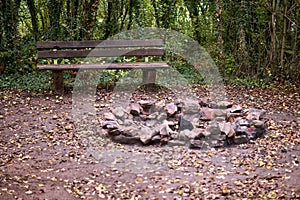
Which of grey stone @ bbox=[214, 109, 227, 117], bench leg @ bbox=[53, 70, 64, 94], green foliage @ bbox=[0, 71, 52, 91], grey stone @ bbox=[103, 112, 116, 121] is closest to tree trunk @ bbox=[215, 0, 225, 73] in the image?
grey stone @ bbox=[214, 109, 227, 117]

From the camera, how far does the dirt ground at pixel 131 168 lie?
341 centimetres

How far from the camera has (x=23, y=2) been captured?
8.99 meters

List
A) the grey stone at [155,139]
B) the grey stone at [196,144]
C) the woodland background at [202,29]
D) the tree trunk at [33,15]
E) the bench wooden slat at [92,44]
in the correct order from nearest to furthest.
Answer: the grey stone at [196,144] < the grey stone at [155,139] < the bench wooden slat at [92,44] < the woodland background at [202,29] < the tree trunk at [33,15]

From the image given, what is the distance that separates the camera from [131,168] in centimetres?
396

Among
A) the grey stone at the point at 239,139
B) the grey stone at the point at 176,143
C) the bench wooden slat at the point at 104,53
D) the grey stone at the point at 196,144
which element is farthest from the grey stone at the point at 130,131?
the bench wooden slat at the point at 104,53

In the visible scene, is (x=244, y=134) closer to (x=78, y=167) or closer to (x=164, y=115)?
(x=164, y=115)

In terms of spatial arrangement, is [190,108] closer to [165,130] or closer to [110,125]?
[165,130]

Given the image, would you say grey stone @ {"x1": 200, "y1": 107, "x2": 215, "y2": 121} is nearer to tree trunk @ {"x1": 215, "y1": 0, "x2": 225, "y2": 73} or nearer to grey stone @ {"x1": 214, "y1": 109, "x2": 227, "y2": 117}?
grey stone @ {"x1": 214, "y1": 109, "x2": 227, "y2": 117}

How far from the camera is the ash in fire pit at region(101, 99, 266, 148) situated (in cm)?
457

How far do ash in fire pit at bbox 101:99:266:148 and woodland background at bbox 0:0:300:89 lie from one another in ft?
7.33

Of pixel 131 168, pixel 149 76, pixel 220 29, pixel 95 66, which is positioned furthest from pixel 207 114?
pixel 220 29

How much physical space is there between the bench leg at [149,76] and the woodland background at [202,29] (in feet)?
4.32

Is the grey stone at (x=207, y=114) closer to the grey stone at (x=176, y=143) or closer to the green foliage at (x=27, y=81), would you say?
the grey stone at (x=176, y=143)

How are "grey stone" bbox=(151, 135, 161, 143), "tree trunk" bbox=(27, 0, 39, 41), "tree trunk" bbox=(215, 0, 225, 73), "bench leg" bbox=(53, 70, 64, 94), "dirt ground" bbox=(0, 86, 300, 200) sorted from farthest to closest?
"tree trunk" bbox=(27, 0, 39, 41) < "tree trunk" bbox=(215, 0, 225, 73) < "bench leg" bbox=(53, 70, 64, 94) < "grey stone" bbox=(151, 135, 161, 143) < "dirt ground" bbox=(0, 86, 300, 200)
